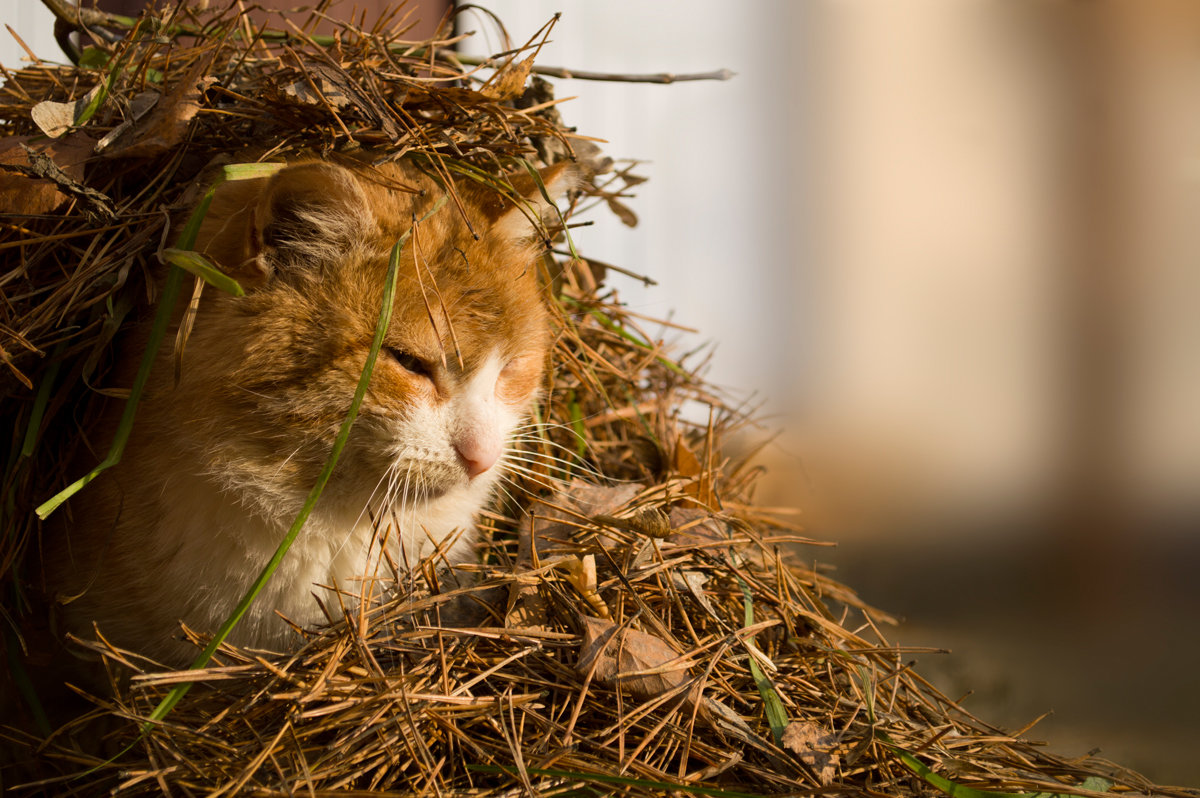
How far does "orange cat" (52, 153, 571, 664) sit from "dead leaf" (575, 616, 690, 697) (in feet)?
1.25

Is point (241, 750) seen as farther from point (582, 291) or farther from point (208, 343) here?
point (582, 291)

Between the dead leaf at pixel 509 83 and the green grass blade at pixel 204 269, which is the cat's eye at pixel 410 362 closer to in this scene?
the green grass blade at pixel 204 269

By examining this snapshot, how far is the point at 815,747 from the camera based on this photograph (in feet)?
3.52

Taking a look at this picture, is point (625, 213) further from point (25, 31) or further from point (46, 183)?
point (25, 31)

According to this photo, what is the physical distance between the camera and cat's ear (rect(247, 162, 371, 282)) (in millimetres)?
1184

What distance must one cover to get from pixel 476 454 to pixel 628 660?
453mm

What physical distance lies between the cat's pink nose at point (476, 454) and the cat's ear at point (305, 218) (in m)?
0.42

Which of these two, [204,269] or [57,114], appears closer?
[204,269]

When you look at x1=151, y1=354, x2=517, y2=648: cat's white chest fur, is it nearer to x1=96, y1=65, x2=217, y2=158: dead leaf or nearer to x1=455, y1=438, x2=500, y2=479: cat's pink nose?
x1=455, y1=438, x2=500, y2=479: cat's pink nose

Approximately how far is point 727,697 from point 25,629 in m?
1.37

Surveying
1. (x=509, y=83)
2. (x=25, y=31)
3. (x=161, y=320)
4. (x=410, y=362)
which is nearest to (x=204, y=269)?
(x=161, y=320)

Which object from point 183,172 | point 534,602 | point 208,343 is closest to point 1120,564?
point 534,602

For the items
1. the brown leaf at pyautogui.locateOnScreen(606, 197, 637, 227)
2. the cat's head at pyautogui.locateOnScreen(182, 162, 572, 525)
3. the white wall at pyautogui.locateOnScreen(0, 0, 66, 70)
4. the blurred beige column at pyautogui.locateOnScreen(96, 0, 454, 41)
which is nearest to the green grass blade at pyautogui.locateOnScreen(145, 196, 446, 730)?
the cat's head at pyautogui.locateOnScreen(182, 162, 572, 525)

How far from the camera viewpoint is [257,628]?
4.30 ft
